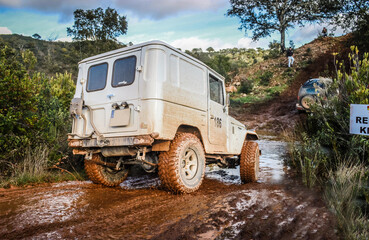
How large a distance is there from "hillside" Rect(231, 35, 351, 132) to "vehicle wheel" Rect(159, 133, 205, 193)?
9.15m

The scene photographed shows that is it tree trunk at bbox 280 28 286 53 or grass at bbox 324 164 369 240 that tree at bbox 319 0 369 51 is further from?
grass at bbox 324 164 369 240

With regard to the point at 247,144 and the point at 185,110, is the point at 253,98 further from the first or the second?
the point at 185,110

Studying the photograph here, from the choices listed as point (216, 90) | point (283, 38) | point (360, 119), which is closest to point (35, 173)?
point (216, 90)

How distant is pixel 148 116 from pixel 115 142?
71 centimetres

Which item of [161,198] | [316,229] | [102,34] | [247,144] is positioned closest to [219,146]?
[247,144]

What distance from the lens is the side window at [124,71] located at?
14.4 ft

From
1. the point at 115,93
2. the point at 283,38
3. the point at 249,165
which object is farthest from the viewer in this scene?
the point at 283,38

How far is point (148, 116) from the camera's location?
3.97 metres

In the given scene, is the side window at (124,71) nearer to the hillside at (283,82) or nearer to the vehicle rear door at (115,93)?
the vehicle rear door at (115,93)

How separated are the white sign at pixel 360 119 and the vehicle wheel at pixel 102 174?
13.5ft

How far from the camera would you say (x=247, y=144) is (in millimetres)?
6234

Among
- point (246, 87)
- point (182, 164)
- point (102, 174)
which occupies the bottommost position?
point (102, 174)

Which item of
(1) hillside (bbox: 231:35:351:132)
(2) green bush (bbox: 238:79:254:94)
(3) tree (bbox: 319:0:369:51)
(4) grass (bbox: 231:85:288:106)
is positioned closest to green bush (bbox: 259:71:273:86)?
(1) hillside (bbox: 231:35:351:132)

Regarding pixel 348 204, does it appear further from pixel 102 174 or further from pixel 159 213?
pixel 102 174
